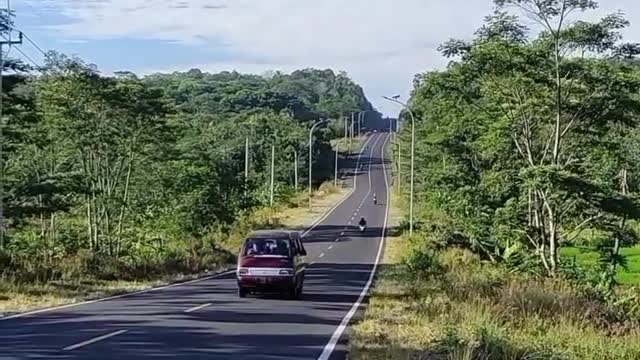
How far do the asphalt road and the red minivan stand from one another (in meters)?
0.38

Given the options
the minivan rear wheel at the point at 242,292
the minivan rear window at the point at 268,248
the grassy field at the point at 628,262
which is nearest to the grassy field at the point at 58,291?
the minivan rear wheel at the point at 242,292

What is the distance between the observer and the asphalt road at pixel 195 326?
1332 cm

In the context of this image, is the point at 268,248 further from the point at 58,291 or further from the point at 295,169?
the point at 295,169

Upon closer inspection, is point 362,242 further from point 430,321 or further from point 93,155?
point 430,321

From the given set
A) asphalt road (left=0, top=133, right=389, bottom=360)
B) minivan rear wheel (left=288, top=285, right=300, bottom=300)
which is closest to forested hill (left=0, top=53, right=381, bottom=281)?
asphalt road (left=0, top=133, right=389, bottom=360)

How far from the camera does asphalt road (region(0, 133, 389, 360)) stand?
1332 cm

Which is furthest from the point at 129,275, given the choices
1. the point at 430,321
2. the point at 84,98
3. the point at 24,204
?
the point at 430,321

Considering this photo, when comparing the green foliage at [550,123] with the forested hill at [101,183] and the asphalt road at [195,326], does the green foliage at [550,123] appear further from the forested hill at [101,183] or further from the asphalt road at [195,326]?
the forested hill at [101,183]

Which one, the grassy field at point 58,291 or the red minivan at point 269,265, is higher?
the red minivan at point 269,265

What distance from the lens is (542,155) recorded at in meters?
32.5

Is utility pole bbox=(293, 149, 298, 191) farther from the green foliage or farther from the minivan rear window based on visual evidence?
the minivan rear window

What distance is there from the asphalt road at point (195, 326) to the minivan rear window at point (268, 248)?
116 cm

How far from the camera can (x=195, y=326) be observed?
55.4ft

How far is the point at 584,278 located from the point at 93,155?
20077mm
